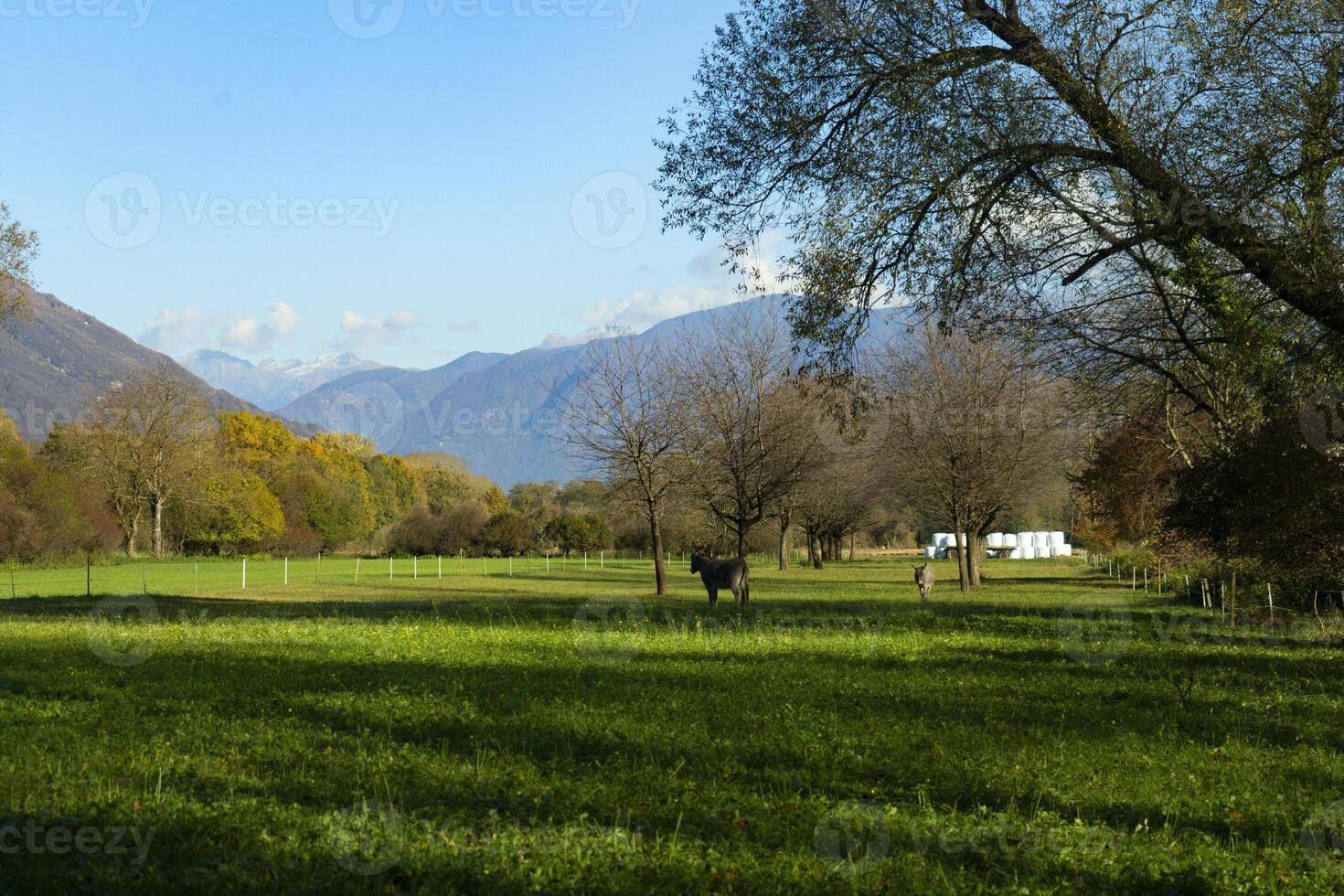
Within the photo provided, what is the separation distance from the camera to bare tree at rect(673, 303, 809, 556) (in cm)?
4247

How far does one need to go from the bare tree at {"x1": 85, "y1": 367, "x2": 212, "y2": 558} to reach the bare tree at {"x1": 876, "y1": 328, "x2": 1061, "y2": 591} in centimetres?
6465

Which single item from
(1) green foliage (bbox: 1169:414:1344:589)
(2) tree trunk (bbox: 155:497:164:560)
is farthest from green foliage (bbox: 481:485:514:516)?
(1) green foliage (bbox: 1169:414:1344:589)

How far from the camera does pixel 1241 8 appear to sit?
13828 mm

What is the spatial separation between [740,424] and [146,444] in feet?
214

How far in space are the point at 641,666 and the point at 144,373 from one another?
290ft

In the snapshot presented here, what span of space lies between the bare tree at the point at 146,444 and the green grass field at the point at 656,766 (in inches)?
3034

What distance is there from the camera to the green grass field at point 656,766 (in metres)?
6.22

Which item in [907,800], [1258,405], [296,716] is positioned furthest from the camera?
[1258,405]

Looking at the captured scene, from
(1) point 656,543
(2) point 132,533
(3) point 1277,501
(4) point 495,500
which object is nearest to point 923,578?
(1) point 656,543

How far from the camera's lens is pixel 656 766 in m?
8.61

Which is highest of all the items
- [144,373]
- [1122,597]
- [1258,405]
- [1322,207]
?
[144,373]

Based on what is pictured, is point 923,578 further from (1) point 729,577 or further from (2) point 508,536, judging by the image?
(2) point 508,536

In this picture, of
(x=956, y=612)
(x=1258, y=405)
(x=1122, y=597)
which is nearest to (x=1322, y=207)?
(x=1258, y=405)

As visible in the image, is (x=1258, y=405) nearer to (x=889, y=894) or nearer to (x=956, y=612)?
(x=956, y=612)
